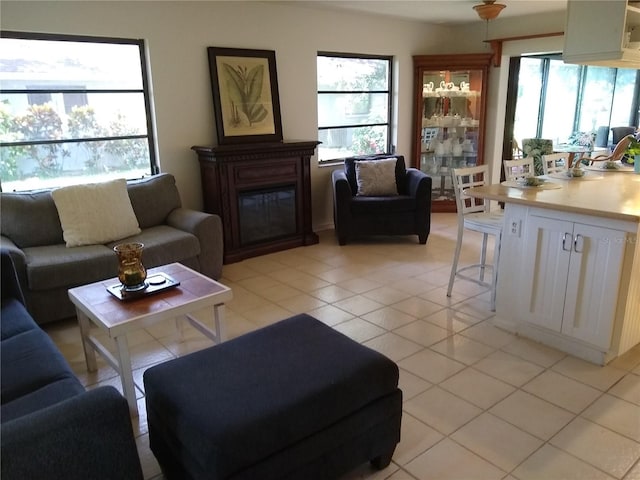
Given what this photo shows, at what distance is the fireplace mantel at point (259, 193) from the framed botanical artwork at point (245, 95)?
0.71 feet

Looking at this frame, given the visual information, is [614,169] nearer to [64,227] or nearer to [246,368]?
[246,368]

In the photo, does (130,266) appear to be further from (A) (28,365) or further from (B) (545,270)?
(B) (545,270)

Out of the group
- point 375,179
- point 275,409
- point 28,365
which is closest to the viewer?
point 275,409

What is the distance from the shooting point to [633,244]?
245 cm

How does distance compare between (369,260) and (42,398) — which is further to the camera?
(369,260)

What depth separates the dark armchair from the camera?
4898 mm

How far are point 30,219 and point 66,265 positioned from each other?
24.2 inches

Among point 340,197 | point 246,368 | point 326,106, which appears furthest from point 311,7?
point 246,368

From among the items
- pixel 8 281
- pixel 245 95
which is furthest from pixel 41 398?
pixel 245 95

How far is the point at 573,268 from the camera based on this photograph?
8.68 feet

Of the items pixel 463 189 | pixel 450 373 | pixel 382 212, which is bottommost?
pixel 450 373

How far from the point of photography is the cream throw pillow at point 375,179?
512 centimetres

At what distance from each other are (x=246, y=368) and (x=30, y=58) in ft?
10.6

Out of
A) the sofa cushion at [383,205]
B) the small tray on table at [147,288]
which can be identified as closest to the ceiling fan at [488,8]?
the sofa cushion at [383,205]
